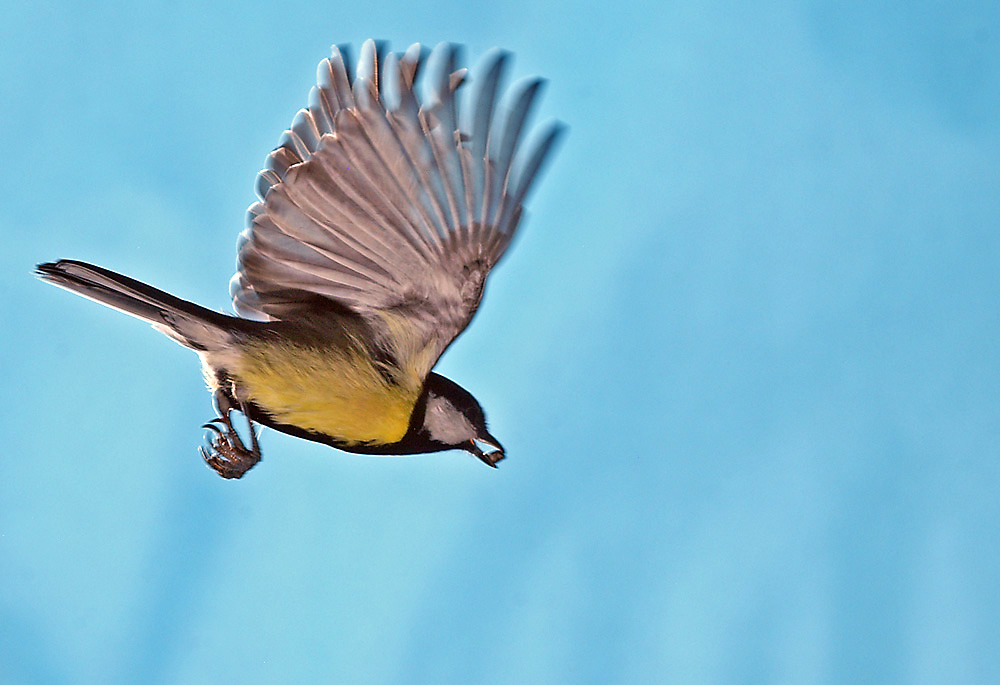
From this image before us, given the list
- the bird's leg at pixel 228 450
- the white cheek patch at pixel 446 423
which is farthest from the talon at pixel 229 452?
the white cheek patch at pixel 446 423

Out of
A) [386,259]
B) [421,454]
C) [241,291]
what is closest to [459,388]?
[421,454]

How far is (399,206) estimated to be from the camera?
1.38 meters

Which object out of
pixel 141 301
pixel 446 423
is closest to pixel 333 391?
pixel 446 423

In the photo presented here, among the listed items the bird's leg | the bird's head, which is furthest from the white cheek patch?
the bird's leg

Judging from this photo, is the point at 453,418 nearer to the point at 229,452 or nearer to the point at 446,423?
the point at 446,423

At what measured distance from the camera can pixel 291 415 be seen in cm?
153

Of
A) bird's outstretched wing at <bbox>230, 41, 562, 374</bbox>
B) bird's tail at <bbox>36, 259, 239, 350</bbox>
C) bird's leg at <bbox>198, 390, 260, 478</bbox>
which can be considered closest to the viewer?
bird's outstretched wing at <bbox>230, 41, 562, 374</bbox>

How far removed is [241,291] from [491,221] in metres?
0.46

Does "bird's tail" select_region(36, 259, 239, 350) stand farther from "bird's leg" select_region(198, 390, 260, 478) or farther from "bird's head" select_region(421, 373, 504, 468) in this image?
"bird's head" select_region(421, 373, 504, 468)

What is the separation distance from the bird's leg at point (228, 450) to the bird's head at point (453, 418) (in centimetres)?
31

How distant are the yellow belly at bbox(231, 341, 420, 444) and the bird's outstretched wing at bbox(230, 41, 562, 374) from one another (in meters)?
0.06

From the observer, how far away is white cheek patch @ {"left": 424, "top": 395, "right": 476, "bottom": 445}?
153 centimetres

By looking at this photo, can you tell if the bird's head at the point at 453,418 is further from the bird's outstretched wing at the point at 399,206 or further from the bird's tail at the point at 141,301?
the bird's tail at the point at 141,301

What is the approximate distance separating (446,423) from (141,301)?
0.48m
